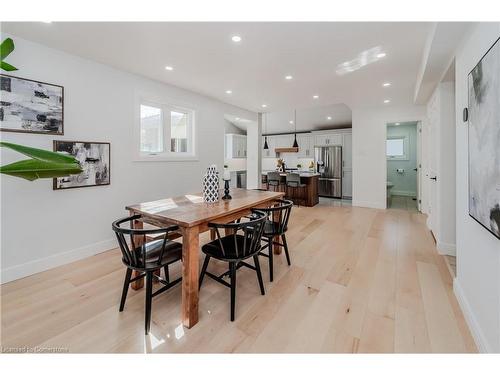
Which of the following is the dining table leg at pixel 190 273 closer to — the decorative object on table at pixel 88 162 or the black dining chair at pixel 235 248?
the black dining chair at pixel 235 248

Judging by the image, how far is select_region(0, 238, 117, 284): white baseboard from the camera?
2.35 meters

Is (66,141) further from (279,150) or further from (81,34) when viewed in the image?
(279,150)

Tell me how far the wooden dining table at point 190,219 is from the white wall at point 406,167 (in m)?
6.94

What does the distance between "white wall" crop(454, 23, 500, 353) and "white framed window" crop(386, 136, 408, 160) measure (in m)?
6.11

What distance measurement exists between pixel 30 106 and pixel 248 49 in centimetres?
239

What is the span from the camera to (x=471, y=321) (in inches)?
63.1

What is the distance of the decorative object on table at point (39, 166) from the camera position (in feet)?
3.36

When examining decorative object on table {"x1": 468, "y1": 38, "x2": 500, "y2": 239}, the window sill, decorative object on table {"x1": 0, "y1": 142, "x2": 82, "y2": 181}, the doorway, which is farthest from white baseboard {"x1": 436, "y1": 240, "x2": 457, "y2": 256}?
the doorway

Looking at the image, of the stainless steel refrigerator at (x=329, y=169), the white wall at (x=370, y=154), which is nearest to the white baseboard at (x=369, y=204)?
the white wall at (x=370, y=154)

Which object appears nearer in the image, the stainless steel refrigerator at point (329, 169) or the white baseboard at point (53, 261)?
the white baseboard at point (53, 261)

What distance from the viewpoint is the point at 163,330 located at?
1638mm

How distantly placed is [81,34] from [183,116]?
207cm

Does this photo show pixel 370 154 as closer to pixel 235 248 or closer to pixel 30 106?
pixel 235 248
